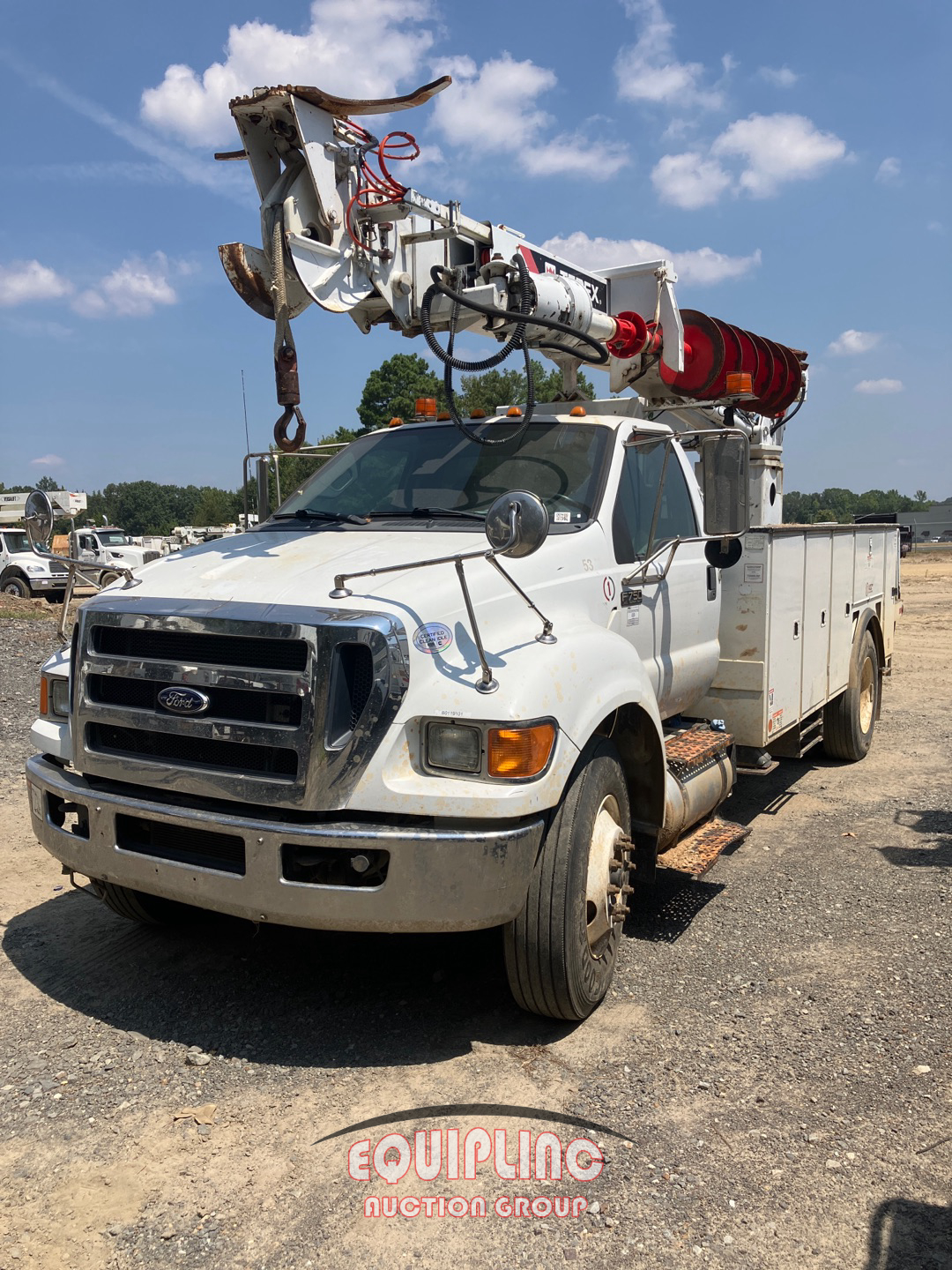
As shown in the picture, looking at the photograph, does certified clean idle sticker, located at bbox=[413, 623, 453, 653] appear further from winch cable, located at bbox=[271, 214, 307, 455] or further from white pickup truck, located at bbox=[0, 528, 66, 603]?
white pickup truck, located at bbox=[0, 528, 66, 603]

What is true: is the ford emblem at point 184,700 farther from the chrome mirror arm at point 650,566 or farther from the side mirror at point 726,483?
the side mirror at point 726,483

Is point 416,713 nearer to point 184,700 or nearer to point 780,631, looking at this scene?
point 184,700

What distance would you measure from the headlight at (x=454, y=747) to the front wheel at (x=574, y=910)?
0.45 meters

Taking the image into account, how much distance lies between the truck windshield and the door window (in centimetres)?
20

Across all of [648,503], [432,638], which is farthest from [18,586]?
[432,638]

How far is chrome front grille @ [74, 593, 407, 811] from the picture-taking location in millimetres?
3199

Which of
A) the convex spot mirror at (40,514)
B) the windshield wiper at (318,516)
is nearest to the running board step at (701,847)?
the windshield wiper at (318,516)

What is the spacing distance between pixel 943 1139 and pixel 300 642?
2526 mm

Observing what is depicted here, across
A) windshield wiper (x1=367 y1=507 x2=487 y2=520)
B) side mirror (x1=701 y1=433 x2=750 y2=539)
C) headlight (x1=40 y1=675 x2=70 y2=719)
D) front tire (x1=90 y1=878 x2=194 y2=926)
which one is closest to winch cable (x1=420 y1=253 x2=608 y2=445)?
windshield wiper (x1=367 y1=507 x2=487 y2=520)

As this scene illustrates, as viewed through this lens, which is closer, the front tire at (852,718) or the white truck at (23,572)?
the front tire at (852,718)

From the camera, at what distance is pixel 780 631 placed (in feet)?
19.7

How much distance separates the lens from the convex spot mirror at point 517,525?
3.15 meters

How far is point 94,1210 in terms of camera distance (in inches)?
108

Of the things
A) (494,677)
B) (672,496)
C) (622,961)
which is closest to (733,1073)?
(622,961)
